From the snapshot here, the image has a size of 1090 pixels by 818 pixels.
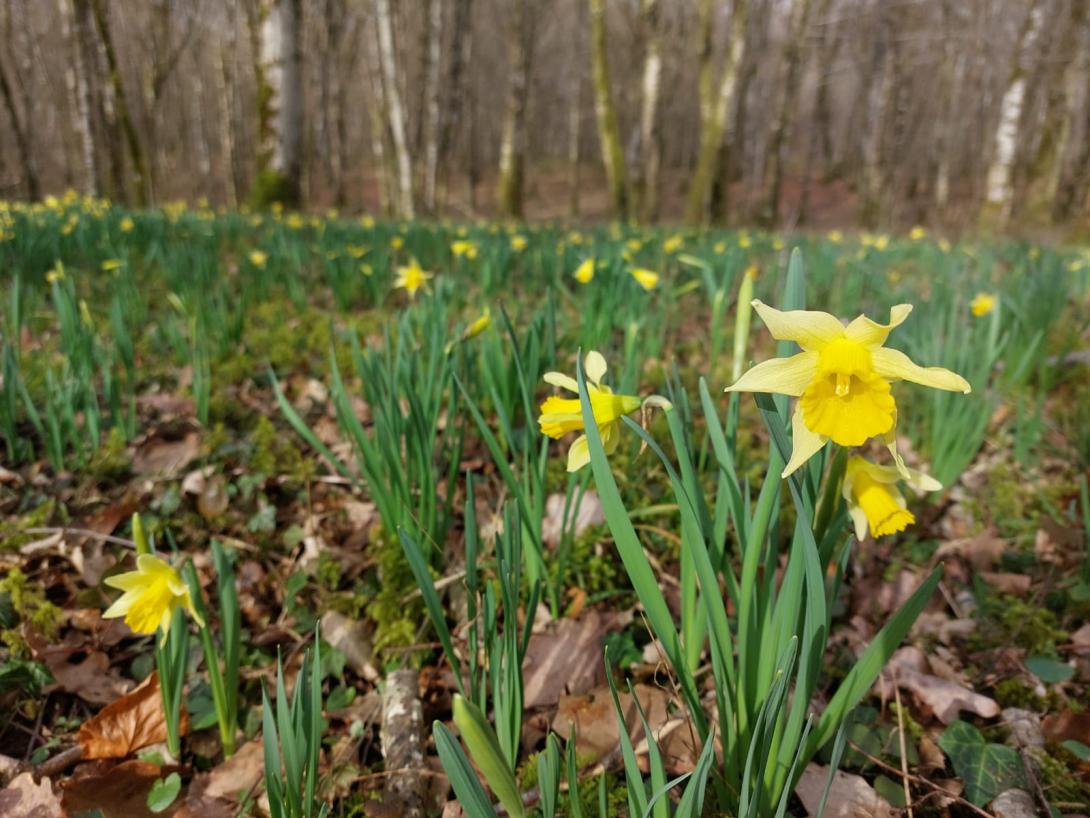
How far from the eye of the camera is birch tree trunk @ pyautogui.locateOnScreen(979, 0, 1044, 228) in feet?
31.1

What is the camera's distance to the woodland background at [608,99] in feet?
31.8

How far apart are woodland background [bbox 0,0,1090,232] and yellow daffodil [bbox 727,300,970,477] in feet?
5.78

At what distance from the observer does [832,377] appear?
0.80 metres

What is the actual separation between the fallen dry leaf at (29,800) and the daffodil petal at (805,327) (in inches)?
53.2

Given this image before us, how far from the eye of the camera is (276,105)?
816cm

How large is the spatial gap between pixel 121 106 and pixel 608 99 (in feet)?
26.9

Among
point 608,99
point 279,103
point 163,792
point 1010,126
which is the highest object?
point 608,99

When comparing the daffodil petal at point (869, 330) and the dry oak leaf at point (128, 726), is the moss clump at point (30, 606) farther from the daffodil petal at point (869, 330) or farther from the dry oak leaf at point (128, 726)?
the daffodil petal at point (869, 330)

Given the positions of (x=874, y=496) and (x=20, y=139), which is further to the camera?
(x=20, y=139)

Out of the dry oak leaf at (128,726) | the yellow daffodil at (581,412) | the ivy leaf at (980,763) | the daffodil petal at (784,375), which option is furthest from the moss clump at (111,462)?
the ivy leaf at (980,763)

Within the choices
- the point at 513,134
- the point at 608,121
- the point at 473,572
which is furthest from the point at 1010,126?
the point at 473,572

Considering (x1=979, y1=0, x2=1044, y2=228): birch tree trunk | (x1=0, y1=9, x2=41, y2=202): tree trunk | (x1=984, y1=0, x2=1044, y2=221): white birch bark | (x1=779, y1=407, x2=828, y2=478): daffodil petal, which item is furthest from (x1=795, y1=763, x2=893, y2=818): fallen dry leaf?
(x1=0, y1=9, x2=41, y2=202): tree trunk

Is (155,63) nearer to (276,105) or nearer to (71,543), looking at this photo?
(276,105)

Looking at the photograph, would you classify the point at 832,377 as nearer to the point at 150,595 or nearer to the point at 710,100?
the point at 150,595
